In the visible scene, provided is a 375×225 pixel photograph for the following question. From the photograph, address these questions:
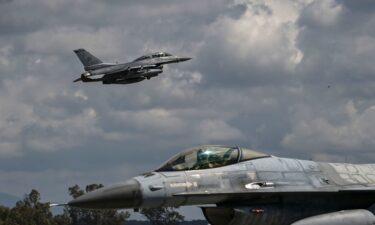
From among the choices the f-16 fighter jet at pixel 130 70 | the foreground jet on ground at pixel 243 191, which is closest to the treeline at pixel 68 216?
the f-16 fighter jet at pixel 130 70

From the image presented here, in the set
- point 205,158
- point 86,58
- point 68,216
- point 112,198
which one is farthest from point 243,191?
point 86,58

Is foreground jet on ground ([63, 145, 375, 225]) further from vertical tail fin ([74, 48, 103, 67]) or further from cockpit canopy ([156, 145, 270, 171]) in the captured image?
vertical tail fin ([74, 48, 103, 67])

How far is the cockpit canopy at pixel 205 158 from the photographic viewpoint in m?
21.9

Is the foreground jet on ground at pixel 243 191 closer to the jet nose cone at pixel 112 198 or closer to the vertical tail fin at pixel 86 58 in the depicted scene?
the jet nose cone at pixel 112 198

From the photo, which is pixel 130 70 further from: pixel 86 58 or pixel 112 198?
pixel 112 198

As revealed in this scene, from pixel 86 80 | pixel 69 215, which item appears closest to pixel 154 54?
pixel 86 80

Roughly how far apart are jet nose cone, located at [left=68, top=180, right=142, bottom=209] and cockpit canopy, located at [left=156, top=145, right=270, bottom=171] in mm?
1285

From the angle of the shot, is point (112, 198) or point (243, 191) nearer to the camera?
point (112, 198)

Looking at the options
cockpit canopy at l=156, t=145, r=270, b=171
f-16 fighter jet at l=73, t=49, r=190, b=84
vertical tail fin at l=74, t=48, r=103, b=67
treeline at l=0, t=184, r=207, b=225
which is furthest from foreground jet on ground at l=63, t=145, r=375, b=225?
vertical tail fin at l=74, t=48, r=103, b=67

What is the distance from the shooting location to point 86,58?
9906cm

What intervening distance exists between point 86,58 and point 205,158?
7778 centimetres

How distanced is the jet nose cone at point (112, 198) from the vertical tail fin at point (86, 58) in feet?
252

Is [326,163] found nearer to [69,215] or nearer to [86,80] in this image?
[69,215]

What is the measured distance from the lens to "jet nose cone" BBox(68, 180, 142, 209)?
67.5 ft
